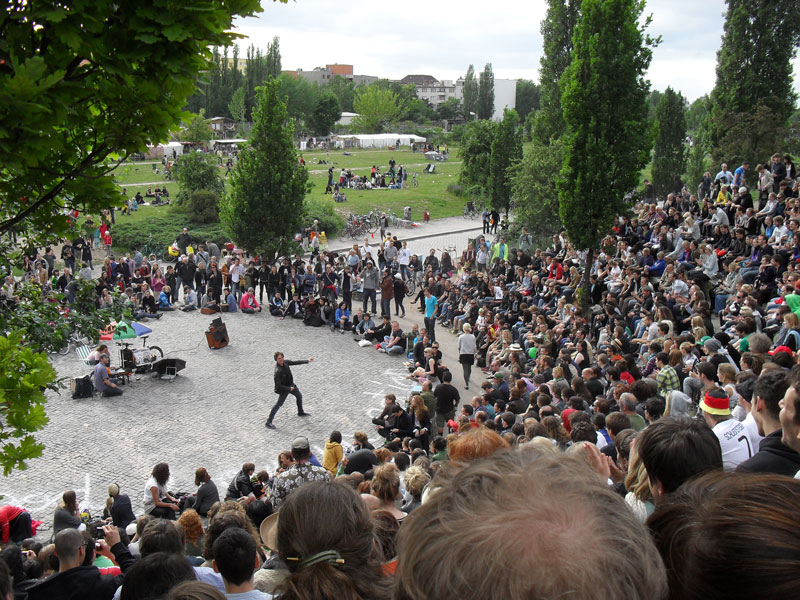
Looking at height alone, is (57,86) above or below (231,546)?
above

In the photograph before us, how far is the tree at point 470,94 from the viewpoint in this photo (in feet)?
357

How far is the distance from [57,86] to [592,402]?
30.9 ft

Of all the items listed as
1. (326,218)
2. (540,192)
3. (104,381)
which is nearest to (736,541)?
(104,381)

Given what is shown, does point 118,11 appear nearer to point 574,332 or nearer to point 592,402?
point 592,402

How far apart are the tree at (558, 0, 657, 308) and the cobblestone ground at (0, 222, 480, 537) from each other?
18.4 feet

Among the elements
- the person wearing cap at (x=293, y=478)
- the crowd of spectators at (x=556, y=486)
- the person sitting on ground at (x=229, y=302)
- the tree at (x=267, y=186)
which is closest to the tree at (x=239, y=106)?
the tree at (x=267, y=186)

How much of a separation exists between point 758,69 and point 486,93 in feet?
249

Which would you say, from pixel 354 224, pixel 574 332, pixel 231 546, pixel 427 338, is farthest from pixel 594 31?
pixel 354 224

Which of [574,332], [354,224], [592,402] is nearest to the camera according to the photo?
[592,402]

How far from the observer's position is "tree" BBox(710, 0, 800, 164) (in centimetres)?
3131

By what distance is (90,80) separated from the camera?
4.27 meters

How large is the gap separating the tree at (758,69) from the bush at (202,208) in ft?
88.2

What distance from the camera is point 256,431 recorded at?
1460cm

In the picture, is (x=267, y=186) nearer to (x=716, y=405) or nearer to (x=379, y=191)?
(x=716, y=405)
